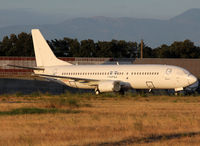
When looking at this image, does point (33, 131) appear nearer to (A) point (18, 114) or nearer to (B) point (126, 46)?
(A) point (18, 114)

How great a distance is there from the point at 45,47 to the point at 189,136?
133ft

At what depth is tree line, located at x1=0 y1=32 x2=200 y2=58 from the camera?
120 meters

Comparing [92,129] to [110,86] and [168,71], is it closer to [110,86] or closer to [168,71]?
[168,71]

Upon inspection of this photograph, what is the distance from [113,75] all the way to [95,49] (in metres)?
77.5

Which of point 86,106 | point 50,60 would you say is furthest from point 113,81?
point 86,106

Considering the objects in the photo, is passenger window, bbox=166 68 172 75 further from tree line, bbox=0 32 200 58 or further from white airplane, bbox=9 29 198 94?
tree line, bbox=0 32 200 58

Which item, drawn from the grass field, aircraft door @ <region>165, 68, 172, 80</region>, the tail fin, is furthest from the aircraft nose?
the grass field

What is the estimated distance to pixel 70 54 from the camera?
127 metres

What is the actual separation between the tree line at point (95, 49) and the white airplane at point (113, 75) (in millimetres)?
66626

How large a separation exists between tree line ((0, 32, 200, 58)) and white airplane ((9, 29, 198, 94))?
66.6 meters

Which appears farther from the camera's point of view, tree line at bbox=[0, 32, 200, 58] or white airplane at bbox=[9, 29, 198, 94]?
tree line at bbox=[0, 32, 200, 58]

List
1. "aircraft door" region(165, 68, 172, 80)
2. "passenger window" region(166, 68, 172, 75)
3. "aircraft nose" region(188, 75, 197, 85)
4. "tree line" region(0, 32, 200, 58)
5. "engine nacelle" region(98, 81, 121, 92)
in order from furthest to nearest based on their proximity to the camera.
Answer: "tree line" region(0, 32, 200, 58), "engine nacelle" region(98, 81, 121, 92), "passenger window" region(166, 68, 172, 75), "aircraft door" region(165, 68, 172, 80), "aircraft nose" region(188, 75, 197, 85)

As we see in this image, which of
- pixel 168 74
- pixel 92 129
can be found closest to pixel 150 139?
pixel 92 129

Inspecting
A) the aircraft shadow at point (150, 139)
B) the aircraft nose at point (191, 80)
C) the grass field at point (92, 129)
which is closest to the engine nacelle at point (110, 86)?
the aircraft nose at point (191, 80)
